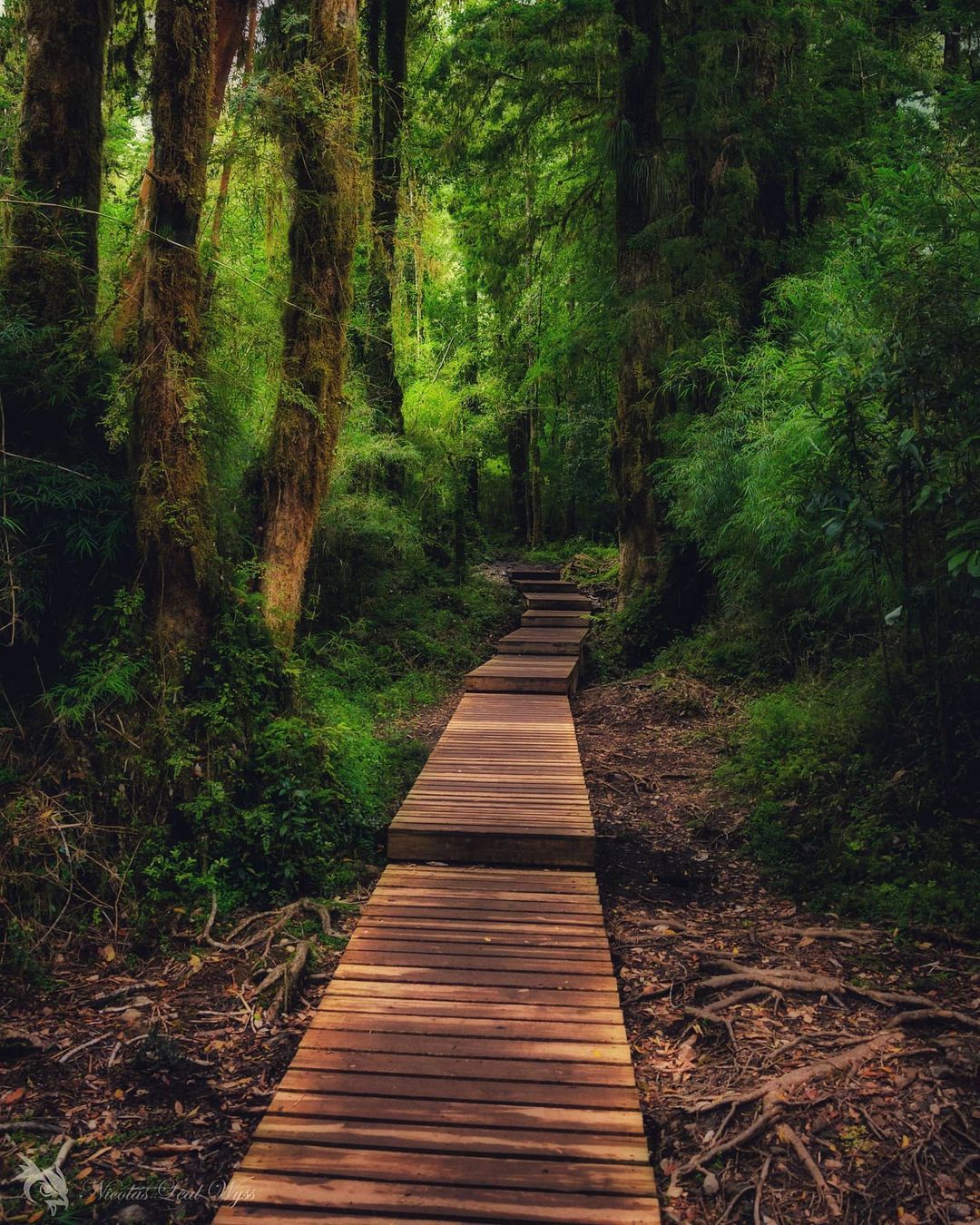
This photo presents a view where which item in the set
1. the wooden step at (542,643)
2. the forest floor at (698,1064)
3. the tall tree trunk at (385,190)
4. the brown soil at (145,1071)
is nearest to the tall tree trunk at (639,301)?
the wooden step at (542,643)

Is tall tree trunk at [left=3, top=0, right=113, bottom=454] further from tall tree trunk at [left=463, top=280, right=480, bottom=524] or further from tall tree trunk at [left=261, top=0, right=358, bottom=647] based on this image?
tall tree trunk at [left=463, top=280, right=480, bottom=524]

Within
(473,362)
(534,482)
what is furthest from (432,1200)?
(534,482)

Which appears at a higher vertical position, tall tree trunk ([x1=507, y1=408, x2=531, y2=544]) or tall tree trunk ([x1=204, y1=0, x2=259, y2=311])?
tall tree trunk ([x1=204, y1=0, x2=259, y2=311])

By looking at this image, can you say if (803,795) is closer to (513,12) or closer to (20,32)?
(20,32)

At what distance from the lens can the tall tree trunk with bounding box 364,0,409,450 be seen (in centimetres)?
1170

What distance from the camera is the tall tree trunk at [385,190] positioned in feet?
38.4

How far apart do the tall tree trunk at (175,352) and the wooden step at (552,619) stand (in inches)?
317

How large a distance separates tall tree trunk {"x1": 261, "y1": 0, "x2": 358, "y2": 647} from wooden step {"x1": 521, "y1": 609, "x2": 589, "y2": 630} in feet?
21.4

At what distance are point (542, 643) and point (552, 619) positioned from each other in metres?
2.09

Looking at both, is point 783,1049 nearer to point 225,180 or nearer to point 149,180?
point 149,180

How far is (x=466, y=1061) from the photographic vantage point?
3242 millimetres

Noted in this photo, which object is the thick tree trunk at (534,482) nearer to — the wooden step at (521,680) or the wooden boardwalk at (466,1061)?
the wooden step at (521,680)

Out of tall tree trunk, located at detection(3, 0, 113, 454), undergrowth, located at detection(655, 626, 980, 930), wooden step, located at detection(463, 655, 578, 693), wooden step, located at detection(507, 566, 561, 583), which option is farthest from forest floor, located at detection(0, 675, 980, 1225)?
wooden step, located at detection(507, 566, 561, 583)

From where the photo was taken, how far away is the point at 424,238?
32.4 feet
